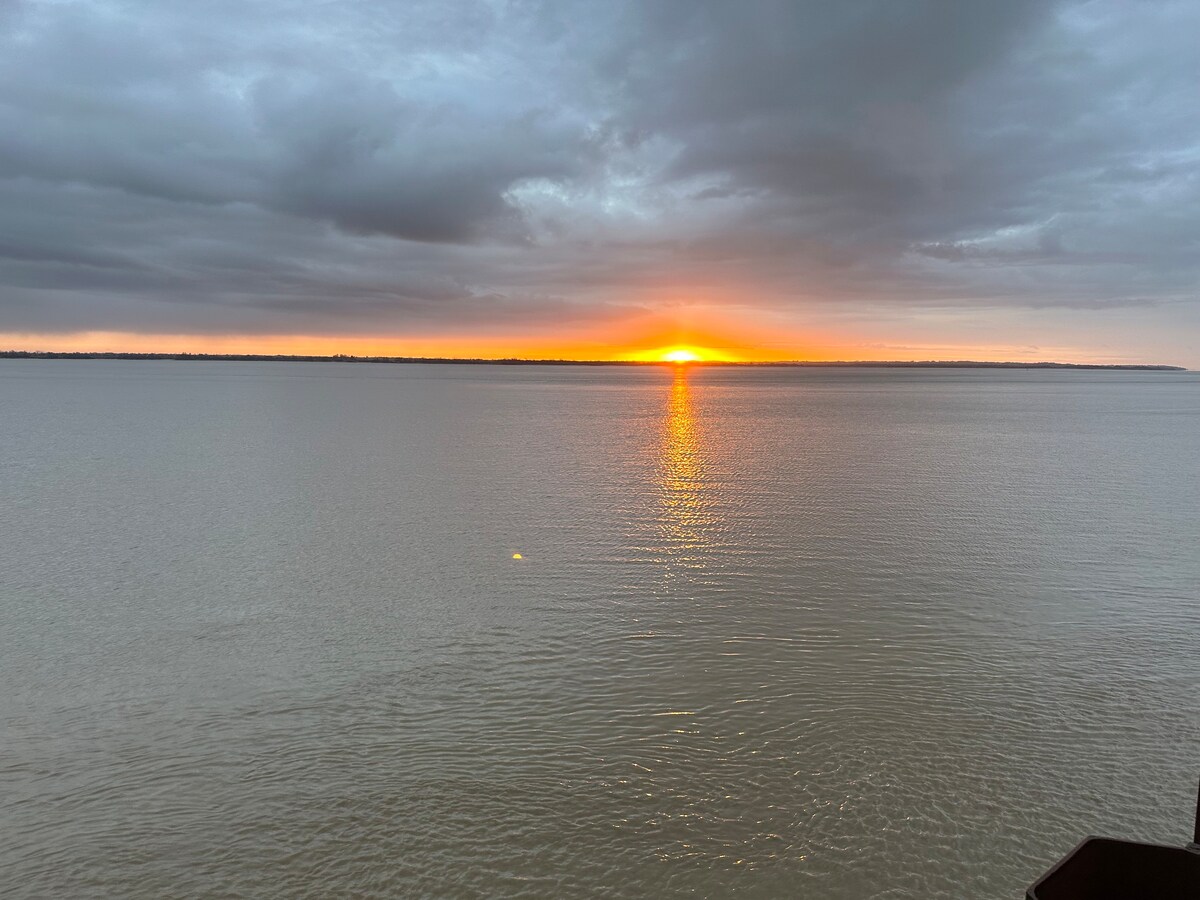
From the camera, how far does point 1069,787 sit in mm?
9086

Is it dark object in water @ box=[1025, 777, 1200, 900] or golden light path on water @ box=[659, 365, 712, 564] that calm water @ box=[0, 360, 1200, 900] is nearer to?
golden light path on water @ box=[659, 365, 712, 564]

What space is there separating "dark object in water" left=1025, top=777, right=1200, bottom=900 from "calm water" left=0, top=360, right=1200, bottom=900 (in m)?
2.08

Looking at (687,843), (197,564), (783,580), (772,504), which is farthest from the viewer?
(772,504)

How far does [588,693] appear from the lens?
11648mm

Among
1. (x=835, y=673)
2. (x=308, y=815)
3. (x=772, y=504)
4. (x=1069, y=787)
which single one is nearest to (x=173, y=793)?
(x=308, y=815)

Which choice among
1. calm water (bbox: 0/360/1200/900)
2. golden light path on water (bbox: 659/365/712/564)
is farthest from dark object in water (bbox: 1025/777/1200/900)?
golden light path on water (bbox: 659/365/712/564)

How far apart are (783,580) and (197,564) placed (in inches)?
550

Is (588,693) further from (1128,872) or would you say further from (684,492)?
(684,492)

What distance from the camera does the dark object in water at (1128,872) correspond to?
543cm

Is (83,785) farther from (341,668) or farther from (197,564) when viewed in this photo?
(197,564)

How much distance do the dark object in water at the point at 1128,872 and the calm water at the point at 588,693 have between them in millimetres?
2081

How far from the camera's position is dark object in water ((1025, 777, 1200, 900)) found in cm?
543

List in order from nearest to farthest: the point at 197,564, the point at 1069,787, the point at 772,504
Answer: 1. the point at 1069,787
2. the point at 197,564
3. the point at 772,504

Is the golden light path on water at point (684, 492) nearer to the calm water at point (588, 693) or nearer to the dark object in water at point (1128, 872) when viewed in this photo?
the calm water at point (588, 693)
